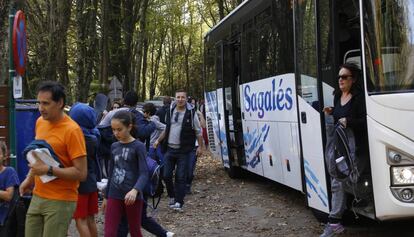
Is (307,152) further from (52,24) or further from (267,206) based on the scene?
(52,24)

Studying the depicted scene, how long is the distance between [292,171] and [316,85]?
6.67 ft

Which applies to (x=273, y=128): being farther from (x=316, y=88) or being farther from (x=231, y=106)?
(x=231, y=106)

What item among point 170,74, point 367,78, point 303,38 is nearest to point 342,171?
point 367,78

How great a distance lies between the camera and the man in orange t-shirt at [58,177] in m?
4.56

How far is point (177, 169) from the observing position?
376 inches

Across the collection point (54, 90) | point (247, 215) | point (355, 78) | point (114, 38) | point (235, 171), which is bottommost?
point (247, 215)

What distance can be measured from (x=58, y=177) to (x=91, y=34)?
1699cm

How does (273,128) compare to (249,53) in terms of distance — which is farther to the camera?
(249,53)

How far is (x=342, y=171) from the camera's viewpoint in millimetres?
6160

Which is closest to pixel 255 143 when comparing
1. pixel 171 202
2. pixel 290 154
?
pixel 171 202

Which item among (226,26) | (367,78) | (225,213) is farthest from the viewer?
(226,26)

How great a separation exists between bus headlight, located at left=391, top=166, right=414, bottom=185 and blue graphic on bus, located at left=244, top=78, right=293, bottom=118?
311 centimetres

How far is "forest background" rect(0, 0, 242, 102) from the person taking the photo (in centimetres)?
1513

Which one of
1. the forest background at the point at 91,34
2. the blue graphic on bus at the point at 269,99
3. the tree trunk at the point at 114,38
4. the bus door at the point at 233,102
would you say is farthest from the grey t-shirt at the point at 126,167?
the tree trunk at the point at 114,38
